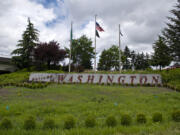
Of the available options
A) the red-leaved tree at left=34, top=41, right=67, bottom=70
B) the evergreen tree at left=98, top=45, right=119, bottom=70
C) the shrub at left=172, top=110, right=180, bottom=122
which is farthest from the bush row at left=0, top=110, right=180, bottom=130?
the evergreen tree at left=98, top=45, right=119, bottom=70

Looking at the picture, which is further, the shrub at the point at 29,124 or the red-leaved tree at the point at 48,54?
the red-leaved tree at the point at 48,54

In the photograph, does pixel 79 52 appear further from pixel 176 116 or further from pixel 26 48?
pixel 176 116

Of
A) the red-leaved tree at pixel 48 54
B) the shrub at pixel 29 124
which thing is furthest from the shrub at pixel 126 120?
the red-leaved tree at pixel 48 54

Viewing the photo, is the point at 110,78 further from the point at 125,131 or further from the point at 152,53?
the point at 152,53

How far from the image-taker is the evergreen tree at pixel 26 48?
26031 mm

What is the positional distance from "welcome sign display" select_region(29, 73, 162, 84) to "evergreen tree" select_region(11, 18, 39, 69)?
9.95 meters

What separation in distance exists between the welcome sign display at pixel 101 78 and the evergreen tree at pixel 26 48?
9.95m

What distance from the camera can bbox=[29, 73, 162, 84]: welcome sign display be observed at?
47.9 feet

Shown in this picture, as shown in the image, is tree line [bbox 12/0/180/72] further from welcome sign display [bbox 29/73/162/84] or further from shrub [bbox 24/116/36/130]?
shrub [bbox 24/116/36/130]

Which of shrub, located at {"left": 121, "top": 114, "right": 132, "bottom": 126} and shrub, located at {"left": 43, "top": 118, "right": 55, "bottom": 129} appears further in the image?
shrub, located at {"left": 121, "top": 114, "right": 132, "bottom": 126}

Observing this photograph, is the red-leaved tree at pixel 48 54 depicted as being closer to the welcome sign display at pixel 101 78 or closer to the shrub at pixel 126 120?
the welcome sign display at pixel 101 78

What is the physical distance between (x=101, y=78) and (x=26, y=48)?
58.0 feet

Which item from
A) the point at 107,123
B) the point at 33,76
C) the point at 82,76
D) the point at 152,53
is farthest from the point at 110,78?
the point at 152,53

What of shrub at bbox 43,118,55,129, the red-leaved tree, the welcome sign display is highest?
the red-leaved tree
